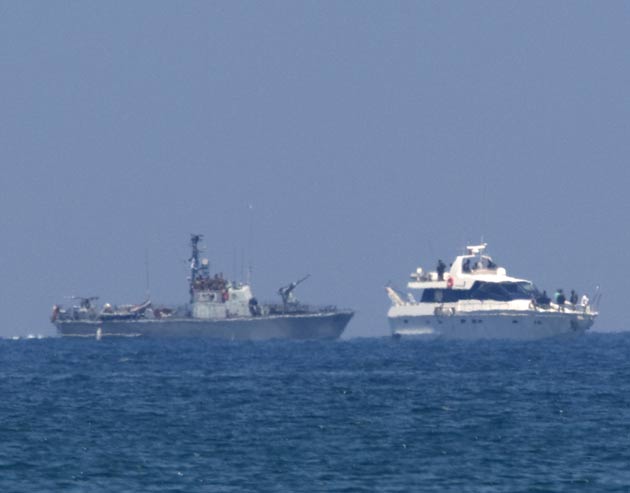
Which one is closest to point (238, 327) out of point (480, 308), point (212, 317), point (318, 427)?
point (212, 317)

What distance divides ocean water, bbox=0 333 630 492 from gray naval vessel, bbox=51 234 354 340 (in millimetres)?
56194

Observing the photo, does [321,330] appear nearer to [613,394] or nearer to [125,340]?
[125,340]

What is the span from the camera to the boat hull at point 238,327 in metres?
159

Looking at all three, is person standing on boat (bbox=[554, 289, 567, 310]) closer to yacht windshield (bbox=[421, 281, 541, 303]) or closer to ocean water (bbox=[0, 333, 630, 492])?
yacht windshield (bbox=[421, 281, 541, 303])

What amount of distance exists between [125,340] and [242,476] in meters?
122

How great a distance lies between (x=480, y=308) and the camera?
146 m

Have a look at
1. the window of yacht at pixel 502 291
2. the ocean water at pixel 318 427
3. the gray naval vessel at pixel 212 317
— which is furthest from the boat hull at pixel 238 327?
A: the ocean water at pixel 318 427

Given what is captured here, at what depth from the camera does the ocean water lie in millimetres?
43625

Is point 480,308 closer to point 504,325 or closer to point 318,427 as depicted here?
point 504,325

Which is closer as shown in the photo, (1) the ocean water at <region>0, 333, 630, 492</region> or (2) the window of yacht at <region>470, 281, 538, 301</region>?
(1) the ocean water at <region>0, 333, 630, 492</region>

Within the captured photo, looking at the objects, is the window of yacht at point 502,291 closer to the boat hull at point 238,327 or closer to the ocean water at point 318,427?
the boat hull at point 238,327

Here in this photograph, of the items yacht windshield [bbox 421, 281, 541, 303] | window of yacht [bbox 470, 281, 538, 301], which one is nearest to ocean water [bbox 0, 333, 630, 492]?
window of yacht [bbox 470, 281, 538, 301]

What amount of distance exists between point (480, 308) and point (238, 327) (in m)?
27.7

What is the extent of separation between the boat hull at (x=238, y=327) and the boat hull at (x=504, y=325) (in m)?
13.6
